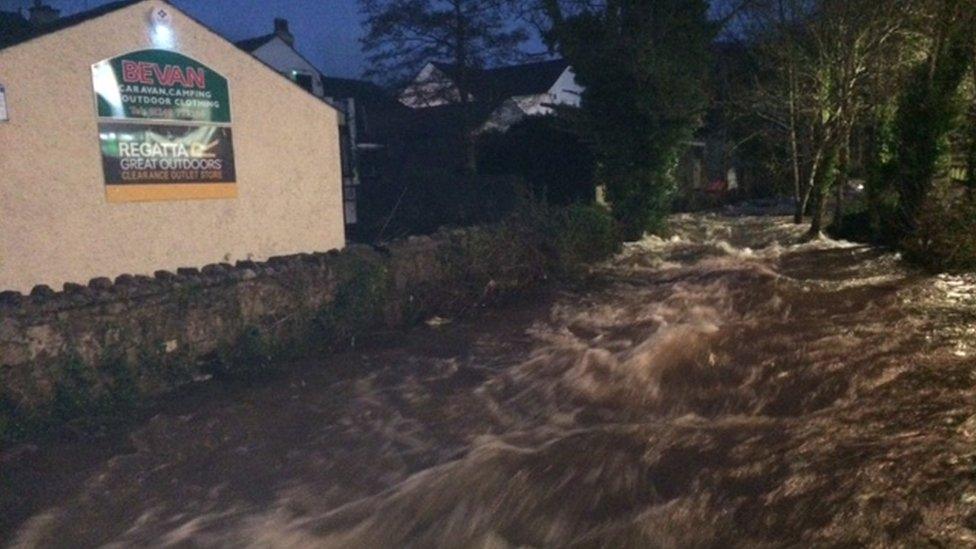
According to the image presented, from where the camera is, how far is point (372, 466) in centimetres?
754

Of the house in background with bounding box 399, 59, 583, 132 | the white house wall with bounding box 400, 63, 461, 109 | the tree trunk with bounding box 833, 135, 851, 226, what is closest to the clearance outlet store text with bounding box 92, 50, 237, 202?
the tree trunk with bounding box 833, 135, 851, 226

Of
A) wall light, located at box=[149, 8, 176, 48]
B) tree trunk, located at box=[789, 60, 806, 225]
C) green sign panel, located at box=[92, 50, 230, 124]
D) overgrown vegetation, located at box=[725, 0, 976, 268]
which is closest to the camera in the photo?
green sign panel, located at box=[92, 50, 230, 124]

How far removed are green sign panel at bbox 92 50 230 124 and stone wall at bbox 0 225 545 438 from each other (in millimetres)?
1953

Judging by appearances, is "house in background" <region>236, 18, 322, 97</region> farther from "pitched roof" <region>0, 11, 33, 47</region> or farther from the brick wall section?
the brick wall section

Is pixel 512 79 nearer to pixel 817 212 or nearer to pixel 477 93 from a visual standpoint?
pixel 477 93

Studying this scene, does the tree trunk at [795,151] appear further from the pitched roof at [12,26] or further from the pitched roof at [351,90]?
the pitched roof at [12,26]

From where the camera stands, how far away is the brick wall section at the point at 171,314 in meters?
8.42

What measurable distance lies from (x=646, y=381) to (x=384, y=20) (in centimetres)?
1986

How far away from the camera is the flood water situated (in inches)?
244

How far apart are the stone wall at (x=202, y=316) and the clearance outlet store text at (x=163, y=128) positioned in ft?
3.66

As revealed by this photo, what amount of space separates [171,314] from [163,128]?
2673mm

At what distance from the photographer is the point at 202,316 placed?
10.2 meters

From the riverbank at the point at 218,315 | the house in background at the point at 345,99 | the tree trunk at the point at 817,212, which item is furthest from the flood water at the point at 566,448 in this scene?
the house in background at the point at 345,99

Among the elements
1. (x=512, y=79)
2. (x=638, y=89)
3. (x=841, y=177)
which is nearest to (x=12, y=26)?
(x=638, y=89)
